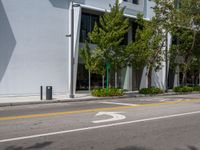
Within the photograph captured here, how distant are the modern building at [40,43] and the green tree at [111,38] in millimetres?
2508

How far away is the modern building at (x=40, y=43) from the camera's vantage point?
894 inches

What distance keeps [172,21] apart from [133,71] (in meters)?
6.61

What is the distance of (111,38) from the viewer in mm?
23875

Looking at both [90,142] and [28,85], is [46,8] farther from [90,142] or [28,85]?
[90,142]

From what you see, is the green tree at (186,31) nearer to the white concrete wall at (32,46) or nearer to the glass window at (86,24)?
the glass window at (86,24)

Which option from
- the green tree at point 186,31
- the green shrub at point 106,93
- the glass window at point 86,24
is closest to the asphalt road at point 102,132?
the green shrub at point 106,93

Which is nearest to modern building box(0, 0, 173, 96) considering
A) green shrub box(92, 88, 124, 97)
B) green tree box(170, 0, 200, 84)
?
green shrub box(92, 88, 124, 97)

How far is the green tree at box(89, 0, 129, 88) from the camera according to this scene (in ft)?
78.4

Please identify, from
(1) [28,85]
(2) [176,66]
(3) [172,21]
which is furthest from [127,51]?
(2) [176,66]

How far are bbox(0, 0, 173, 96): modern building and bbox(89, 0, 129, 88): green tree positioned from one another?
98.7 inches

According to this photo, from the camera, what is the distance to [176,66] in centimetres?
3441

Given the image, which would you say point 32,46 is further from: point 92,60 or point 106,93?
point 106,93

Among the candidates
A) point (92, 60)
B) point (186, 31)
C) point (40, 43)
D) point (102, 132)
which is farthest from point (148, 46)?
point (102, 132)

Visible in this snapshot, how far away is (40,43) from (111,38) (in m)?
5.36
